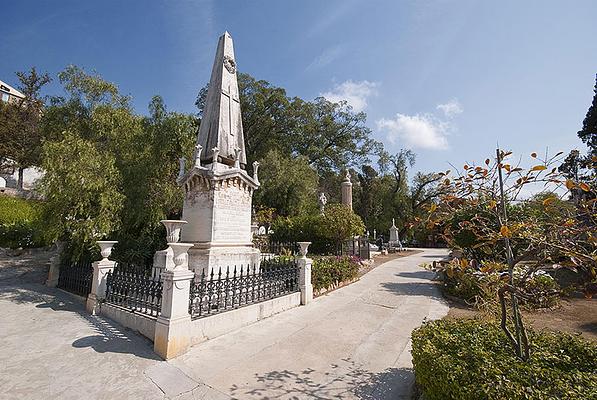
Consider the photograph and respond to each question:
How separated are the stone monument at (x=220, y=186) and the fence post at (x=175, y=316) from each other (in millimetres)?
2972

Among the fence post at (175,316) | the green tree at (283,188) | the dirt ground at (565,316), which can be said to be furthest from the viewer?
the green tree at (283,188)

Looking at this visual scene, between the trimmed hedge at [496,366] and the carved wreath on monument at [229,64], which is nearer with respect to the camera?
the trimmed hedge at [496,366]

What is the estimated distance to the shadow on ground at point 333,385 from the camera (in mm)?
3766

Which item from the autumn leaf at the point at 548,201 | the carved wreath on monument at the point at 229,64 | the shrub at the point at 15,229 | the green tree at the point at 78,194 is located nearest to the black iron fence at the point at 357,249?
the carved wreath on monument at the point at 229,64

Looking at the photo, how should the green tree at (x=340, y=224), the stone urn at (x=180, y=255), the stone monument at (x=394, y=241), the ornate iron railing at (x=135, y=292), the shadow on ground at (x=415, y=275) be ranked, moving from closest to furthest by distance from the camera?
the stone urn at (x=180, y=255) < the ornate iron railing at (x=135, y=292) < the shadow on ground at (x=415, y=275) < the green tree at (x=340, y=224) < the stone monument at (x=394, y=241)

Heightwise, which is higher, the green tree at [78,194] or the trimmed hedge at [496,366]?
the green tree at [78,194]

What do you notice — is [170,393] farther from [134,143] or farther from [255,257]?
[134,143]

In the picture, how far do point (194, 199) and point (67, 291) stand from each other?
5401mm

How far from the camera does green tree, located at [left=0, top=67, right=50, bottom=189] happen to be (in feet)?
92.5

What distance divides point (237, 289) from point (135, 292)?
237 cm

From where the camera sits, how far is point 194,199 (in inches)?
364

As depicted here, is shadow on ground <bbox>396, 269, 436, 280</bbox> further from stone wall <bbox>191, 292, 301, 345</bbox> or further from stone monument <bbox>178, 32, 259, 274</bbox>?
stone monument <bbox>178, 32, 259, 274</bbox>

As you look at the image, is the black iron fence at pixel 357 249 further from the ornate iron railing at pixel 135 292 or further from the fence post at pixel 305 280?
the ornate iron railing at pixel 135 292

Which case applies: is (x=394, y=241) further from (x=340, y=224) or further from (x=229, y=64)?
(x=229, y=64)
